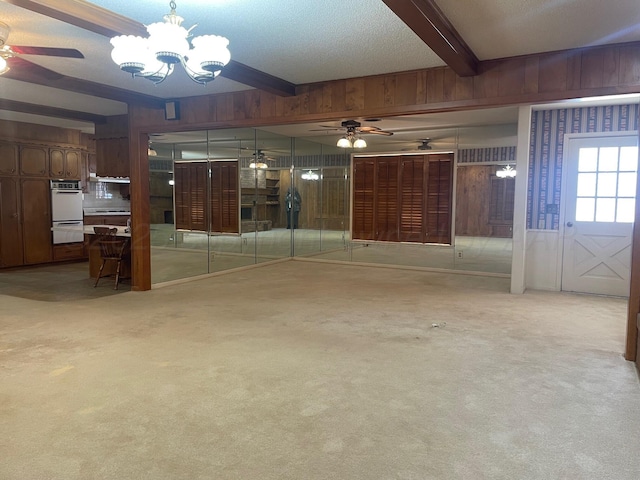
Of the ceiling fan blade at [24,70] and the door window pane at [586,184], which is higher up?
the ceiling fan blade at [24,70]

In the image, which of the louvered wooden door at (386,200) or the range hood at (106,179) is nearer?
the louvered wooden door at (386,200)

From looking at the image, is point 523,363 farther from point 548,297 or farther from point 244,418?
point 548,297

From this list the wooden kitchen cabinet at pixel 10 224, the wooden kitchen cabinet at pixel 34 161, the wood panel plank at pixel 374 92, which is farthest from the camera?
the wooden kitchen cabinet at pixel 34 161

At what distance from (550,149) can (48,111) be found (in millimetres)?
6760

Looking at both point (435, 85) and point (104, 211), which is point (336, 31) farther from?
point (104, 211)

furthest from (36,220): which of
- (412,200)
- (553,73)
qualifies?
(553,73)

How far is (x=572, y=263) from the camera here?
225 inches

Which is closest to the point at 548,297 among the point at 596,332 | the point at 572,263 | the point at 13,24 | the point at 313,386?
the point at 572,263

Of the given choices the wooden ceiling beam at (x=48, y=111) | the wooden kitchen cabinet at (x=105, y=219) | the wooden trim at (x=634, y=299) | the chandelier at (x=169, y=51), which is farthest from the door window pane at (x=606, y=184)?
the wooden kitchen cabinet at (x=105, y=219)

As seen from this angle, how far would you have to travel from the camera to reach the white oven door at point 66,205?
25.6 feet

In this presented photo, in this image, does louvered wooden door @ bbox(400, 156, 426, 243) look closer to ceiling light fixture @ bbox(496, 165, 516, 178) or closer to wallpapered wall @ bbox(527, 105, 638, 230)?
ceiling light fixture @ bbox(496, 165, 516, 178)

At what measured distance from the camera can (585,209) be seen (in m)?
5.62

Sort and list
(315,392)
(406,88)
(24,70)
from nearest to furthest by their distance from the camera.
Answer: (315,392) < (24,70) < (406,88)

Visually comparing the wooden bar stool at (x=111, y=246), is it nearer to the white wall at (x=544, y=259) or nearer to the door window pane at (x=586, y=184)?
the white wall at (x=544, y=259)
